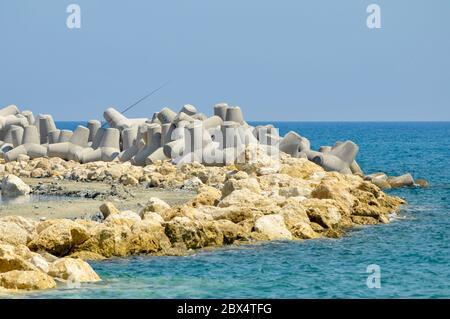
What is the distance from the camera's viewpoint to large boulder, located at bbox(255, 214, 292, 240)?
54.4 feet

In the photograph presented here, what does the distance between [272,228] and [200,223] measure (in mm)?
1563

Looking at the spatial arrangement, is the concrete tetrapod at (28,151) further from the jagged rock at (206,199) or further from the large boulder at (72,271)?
the large boulder at (72,271)

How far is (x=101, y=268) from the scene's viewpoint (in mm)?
13656

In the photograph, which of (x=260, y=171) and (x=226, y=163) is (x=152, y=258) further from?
(x=226, y=163)

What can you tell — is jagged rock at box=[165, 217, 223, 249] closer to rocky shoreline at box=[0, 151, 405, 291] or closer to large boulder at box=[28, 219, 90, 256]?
rocky shoreline at box=[0, 151, 405, 291]

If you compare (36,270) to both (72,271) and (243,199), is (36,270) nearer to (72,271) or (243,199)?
(72,271)

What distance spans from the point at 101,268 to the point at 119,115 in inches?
972

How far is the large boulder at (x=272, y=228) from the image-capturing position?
653 inches

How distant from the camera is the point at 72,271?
40.9 ft

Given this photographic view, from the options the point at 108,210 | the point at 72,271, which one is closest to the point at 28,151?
the point at 108,210

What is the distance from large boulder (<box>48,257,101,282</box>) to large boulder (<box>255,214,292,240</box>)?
459cm

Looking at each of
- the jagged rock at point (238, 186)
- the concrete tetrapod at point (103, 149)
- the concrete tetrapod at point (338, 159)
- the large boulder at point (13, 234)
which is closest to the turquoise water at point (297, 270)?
the large boulder at point (13, 234)
